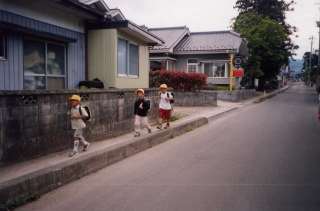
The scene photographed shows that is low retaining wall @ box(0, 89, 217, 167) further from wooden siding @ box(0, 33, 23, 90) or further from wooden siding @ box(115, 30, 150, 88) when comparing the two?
wooden siding @ box(115, 30, 150, 88)

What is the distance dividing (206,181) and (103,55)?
6.98 m

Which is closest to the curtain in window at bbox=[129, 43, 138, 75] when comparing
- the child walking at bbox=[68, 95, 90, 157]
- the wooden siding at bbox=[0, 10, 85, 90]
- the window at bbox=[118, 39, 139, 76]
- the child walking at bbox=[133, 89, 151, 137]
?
the window at bbox=[118, 39, 139, 76]

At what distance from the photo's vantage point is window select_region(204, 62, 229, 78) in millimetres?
29884

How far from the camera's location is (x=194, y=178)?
19.2 ft

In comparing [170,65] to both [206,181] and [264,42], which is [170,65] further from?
[206,181]

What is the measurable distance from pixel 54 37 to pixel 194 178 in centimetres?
602

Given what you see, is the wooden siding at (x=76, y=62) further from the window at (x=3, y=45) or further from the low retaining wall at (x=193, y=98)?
the low retaining wall at (x=193, y=98)

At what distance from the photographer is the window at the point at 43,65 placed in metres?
8.67

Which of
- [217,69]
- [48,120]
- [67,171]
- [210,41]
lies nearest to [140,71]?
[48,120]

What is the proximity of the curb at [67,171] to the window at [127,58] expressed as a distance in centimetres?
400

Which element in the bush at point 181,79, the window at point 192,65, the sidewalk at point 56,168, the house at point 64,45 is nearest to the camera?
the sidewalk at point 56,168

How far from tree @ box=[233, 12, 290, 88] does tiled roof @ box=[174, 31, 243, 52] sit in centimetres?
537

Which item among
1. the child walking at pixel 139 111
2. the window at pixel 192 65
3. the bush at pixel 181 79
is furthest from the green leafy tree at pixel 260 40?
the child walking at pixel 139 111

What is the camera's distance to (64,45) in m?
9.99
